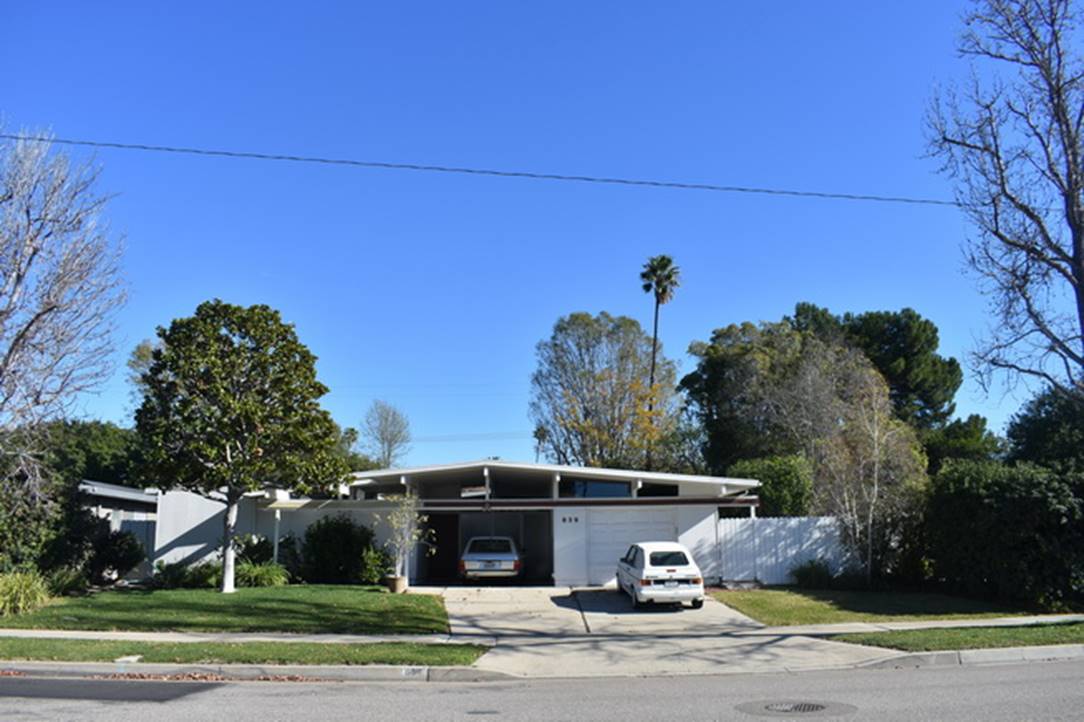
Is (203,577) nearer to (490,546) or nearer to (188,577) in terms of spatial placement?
(188,577)

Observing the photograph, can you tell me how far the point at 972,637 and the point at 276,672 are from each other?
11343 mm

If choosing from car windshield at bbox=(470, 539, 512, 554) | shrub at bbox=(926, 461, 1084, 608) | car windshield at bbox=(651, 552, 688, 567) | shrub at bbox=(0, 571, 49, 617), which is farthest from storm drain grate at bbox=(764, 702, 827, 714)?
car windshield at bbox=(470, 539, 512, 554)

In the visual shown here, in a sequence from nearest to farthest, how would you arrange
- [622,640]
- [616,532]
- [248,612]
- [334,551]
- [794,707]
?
1. [794,707]
2. [622,640]
3. [248,612]
4. [334,551]
5. [616,532]

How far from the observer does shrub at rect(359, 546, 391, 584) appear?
23.6 meters

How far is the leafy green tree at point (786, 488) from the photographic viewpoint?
29.5 meters

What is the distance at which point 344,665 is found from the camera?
1177 cm

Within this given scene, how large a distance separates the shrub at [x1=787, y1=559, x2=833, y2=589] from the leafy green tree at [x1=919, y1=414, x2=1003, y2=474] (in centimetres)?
2197

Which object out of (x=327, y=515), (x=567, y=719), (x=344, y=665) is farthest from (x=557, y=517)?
(x=567, y=719)

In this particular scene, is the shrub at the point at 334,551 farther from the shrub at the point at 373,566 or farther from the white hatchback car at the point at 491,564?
the white hatchback car at the point at 491,564

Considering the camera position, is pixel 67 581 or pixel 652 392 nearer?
pixel 67 581

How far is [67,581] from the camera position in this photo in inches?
789

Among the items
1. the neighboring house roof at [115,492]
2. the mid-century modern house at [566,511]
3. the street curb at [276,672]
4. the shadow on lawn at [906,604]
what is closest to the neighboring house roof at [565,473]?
the mid-century modern house at [566,511]

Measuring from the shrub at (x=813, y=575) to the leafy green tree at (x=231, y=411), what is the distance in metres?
13.4

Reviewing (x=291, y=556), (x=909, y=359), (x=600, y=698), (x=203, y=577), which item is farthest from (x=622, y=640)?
(x=909, y=359)
